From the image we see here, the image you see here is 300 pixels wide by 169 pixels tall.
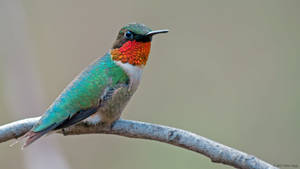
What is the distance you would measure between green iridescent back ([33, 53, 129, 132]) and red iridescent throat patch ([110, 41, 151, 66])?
92 millimetres

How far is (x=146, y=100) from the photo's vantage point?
6.12 m

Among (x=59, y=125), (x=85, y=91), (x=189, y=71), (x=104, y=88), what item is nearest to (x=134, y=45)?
(x=104, y=88)

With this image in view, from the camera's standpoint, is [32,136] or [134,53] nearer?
[32,136]

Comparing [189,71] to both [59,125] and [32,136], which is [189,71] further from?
[32,136]

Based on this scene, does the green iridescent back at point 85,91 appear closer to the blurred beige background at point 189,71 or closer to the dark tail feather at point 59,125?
the dark tail feather at point 59,125

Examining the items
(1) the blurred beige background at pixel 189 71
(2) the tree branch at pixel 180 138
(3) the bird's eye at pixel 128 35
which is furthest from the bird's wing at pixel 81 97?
(1) the blurred beige background at pixel 189 71

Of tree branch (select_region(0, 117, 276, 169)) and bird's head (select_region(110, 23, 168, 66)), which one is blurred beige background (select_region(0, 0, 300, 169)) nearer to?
bird's head (select_region(110, 23, 168, 66))

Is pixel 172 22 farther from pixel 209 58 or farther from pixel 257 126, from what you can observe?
pixel 257 126

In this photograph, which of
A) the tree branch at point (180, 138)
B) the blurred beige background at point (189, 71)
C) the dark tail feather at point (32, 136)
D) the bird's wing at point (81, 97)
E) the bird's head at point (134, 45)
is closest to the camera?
the tree branch at point (180, 138)

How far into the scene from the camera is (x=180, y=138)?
2863mm

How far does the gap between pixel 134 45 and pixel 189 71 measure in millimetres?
2864

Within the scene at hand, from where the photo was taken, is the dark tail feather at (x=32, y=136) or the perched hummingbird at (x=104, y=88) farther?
the perched hummingbird at (x=104, y=88)

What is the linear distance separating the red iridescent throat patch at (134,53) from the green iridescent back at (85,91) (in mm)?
92

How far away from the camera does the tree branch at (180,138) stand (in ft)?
8.99
